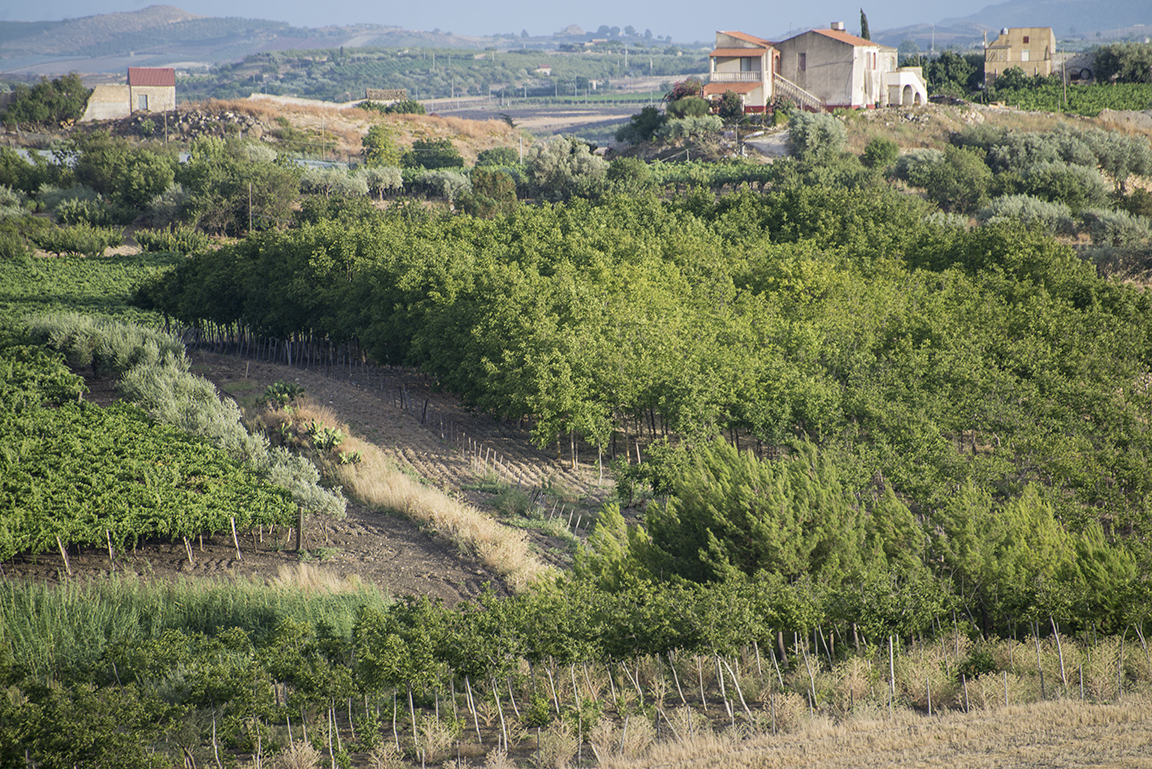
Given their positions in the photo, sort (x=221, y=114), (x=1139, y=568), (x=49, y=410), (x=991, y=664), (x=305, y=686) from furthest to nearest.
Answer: (x=221, y=114) < (x=49, y=410) < (x=1139, y=568) < (x=991, y=664) < (x=305, y=686)

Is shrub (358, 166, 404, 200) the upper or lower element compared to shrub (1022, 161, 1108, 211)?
upper

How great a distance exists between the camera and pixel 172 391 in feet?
125

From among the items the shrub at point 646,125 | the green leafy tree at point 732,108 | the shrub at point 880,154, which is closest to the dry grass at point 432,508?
the shrub at point 880,154

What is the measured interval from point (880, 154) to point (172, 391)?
76.1 m

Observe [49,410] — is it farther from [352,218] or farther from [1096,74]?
[1096,74]

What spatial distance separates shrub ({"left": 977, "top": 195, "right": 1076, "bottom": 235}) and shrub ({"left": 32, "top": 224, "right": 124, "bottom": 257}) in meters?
75.3

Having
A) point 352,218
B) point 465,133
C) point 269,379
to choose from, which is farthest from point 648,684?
point 465,133

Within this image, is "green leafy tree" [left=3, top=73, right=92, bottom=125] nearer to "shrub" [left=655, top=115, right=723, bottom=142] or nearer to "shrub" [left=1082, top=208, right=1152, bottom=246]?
"shrub" [left=655, top=115, right=723, bottom=142]

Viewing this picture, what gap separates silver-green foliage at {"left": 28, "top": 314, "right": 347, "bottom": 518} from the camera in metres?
31.4

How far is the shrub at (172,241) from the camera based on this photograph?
87500 mm

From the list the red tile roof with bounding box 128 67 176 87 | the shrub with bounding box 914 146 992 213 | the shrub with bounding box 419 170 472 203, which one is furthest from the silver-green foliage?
the red tile roof with bounding box 128 67 176 87

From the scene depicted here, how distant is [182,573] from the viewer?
2666cm

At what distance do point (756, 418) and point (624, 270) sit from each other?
16.9 metres

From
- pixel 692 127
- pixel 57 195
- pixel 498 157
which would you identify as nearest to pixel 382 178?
pixel 498 157
